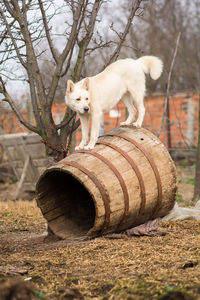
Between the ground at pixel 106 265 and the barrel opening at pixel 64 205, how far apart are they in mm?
250

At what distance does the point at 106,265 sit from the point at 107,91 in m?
1.88

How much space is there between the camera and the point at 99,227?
14.0 ft

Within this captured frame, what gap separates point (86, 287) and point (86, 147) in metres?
1.89

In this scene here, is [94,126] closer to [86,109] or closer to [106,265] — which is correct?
[86,109]

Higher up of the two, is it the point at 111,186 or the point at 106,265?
the point at 111,186

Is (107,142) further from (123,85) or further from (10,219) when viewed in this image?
(10,219)

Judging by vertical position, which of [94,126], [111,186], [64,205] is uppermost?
[94,126]

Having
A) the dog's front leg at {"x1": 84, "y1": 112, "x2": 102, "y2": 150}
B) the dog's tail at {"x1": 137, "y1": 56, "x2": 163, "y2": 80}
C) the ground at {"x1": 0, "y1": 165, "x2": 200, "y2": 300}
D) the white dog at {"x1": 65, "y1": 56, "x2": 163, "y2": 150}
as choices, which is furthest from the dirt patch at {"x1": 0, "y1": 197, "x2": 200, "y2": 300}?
the dog's tail at {"x1": 137, "y1": 56, "x2": 163, "y2": 80}

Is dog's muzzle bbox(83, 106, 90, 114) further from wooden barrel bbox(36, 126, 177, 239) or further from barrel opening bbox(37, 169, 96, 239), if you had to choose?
barrel opening bbox(37, 169, 96, 239)

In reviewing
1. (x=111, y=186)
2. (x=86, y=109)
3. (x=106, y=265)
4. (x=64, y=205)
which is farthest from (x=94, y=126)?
(x=106, y=265)

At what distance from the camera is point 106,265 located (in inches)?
140

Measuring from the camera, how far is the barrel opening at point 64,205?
4.78 metres

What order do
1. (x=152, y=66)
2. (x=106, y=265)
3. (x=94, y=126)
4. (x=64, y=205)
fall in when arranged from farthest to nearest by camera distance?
1. (x=152, y=66)
2. (x=64, y=205)
3. (x=94, y=126)
4. (x=106, y=265)

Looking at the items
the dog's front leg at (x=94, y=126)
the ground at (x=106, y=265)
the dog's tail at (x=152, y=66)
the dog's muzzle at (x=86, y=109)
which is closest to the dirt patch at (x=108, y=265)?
the ground at (x=106, y=265)
